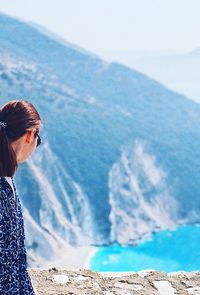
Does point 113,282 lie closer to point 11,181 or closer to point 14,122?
point 11,181

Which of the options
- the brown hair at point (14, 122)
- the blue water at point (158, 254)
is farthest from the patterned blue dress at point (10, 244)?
the blue water at point (158, 254)

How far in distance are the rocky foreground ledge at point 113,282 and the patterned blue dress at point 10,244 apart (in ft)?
5.71

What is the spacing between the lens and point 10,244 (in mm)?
2908

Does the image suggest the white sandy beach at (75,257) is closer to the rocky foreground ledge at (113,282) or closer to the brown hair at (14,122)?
the rocky foreground ledge at (113,282)

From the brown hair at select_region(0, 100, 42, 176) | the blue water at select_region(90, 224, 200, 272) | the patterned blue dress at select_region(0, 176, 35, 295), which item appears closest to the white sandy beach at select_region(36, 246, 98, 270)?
the blue water at select_region(90, 224, 200, 272)

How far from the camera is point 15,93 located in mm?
83500

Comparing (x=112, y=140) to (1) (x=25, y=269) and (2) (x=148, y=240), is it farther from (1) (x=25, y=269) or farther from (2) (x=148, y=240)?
(1) (x=25, y=269)

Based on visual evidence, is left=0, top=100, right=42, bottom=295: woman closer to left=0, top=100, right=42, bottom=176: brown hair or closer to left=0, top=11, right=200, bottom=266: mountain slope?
left=0, top=100, right=42, bottom=176: brown hair

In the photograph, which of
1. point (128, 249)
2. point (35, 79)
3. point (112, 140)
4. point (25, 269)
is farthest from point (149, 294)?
point (35, 79)

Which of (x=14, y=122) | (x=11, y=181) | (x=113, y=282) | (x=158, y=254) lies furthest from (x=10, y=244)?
(x=158, y=254)

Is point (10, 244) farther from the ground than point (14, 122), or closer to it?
closer to it

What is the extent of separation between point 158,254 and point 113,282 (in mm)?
62784

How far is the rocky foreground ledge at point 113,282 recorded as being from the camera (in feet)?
15.9

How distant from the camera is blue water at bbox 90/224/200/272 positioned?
198ft
